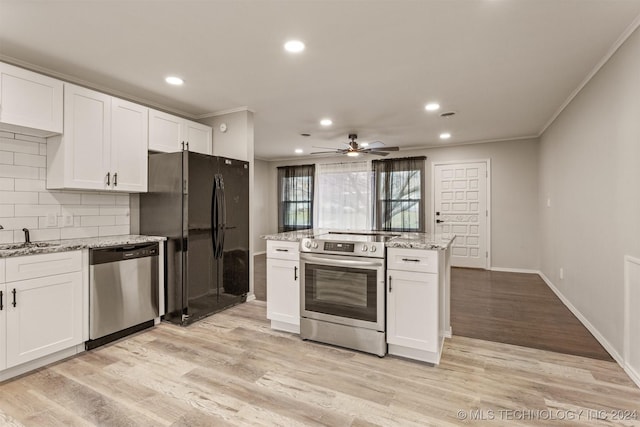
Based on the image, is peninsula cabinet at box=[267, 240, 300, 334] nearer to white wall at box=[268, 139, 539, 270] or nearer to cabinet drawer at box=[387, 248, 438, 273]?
cabinet drawer at box=[387, 248, 438, 273]

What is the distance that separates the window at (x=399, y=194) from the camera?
21.4 ft

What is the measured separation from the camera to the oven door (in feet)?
8.38

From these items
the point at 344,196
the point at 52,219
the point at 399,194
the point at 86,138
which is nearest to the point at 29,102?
the point at 86,138

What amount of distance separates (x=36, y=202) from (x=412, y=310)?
11.0ft

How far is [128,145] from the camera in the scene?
3213 mm

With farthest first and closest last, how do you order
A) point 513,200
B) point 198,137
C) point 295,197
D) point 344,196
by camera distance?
point 295,197 < point 344,196 < point 513,200 < point 198,137

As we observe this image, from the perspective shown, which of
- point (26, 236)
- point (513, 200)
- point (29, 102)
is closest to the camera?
point (29, 102)

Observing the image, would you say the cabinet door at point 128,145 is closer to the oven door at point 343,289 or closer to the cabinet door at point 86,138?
the cabinet door at point 86,138

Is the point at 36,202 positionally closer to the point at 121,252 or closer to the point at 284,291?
the point at 121,252

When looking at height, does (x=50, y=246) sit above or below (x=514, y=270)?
above

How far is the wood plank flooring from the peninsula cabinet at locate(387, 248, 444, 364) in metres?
0.83

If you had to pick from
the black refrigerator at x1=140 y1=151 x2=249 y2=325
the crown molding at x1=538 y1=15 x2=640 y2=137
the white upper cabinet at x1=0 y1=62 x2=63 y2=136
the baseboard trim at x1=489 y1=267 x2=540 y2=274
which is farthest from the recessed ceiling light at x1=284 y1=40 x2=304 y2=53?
the baseboard trim at x1=489 y1=267 x2=540 y2=274

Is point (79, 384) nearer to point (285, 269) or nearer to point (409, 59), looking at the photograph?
point (285, 269)

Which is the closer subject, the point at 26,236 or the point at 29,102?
the point at 29,102
